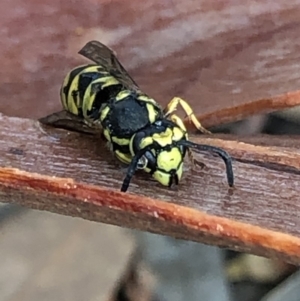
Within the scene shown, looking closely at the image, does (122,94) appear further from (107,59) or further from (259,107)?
(259,107)

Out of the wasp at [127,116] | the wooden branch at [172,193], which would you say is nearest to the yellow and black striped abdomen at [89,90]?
the wasp at [127,116]

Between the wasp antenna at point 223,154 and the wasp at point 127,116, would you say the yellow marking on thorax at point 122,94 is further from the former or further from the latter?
the wasp antenna at point 223,154

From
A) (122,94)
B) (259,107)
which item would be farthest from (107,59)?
(259,107)

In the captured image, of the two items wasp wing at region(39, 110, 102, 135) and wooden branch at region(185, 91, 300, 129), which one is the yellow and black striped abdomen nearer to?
wasp wing at region(39, 110, 102, 135)

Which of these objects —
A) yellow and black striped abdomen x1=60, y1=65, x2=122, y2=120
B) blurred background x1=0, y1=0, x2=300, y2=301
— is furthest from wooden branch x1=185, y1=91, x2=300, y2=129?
yellow and black striped abdomen x1=60, y1=65, x2=122, y2=120

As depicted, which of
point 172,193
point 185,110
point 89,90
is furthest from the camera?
point 89,90

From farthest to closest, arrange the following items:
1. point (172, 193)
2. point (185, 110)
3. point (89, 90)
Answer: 1. point (89, 90)
2. point (185, 110)
3. point (172, 193)
